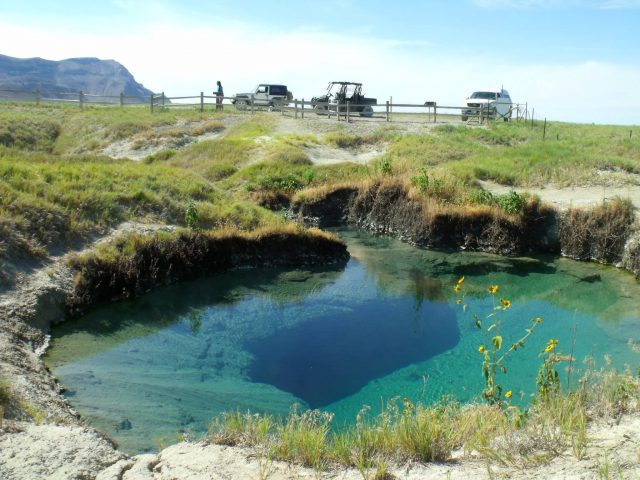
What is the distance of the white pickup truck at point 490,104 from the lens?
160 ft

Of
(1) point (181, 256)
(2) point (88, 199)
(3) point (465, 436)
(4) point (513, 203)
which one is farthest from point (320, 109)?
(3) point (465, 436)

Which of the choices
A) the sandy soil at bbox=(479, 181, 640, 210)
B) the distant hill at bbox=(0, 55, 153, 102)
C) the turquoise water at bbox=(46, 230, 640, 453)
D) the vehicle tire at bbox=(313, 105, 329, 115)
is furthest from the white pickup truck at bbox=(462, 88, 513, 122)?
the distant hill at bbox=(0, 55, 153, 102)

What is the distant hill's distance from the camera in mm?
155400

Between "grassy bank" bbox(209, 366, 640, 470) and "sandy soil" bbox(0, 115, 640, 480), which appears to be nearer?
"sandy soil" bbox(0, 115, 640, 480)

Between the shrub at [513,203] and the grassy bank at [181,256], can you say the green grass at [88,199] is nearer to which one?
the grassy bank at [181,256]

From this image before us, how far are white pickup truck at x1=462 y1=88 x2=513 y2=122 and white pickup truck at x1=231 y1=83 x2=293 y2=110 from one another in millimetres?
14714

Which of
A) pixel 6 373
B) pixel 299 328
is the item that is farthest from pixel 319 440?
pixel 299 328

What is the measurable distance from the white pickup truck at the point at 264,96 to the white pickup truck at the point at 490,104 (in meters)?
14.7

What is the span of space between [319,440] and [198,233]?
13.1 m

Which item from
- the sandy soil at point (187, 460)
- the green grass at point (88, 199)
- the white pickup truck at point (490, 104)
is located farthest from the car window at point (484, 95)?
the sandy soil at point (187, 460)

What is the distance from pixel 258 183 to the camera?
28.4 metres

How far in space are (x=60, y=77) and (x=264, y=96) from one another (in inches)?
5777

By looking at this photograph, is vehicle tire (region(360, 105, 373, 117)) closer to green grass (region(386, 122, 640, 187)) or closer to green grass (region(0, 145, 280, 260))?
green grass (region(386, 122, 640, 187))

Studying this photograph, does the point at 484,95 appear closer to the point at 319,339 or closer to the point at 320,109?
the point at 320,109
